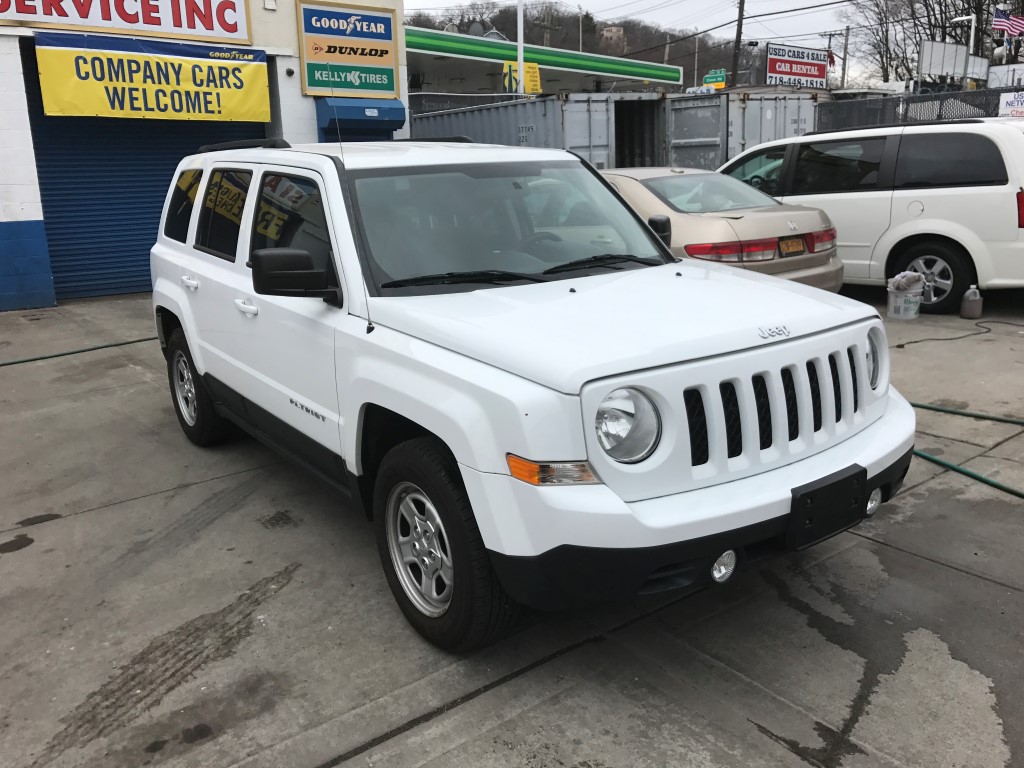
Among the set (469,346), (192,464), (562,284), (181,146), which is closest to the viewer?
(469,346)

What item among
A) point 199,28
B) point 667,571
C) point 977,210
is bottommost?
point 667,571

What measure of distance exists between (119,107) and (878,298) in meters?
10.0

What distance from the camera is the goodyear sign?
1095 cm

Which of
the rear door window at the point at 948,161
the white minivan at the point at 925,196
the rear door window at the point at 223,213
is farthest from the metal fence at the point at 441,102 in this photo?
the rear door window at the point at 223,213

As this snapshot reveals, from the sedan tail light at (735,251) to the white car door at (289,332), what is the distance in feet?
13.0

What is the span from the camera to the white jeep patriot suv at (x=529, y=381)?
8.70 feet

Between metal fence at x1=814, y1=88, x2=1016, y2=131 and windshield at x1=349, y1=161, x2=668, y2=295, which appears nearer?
windshield at x1=349, y1=161, x2=668, y2=295

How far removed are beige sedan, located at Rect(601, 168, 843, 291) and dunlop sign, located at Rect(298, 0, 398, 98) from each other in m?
6.69

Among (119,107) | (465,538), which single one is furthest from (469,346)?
(119,107)

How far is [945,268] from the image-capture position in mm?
8742

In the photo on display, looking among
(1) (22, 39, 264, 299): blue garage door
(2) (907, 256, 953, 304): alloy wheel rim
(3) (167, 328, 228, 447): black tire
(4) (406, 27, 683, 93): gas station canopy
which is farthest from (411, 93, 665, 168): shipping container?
(3) (167, 328, 228, 447): black tire

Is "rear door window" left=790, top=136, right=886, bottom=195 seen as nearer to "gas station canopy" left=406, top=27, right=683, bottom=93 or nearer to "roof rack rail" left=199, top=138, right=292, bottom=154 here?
"roof rack rail" left=199, top=138, right=292, bottom=154

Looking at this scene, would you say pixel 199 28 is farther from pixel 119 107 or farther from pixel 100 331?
pixel 100 331

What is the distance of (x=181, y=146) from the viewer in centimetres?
1262
